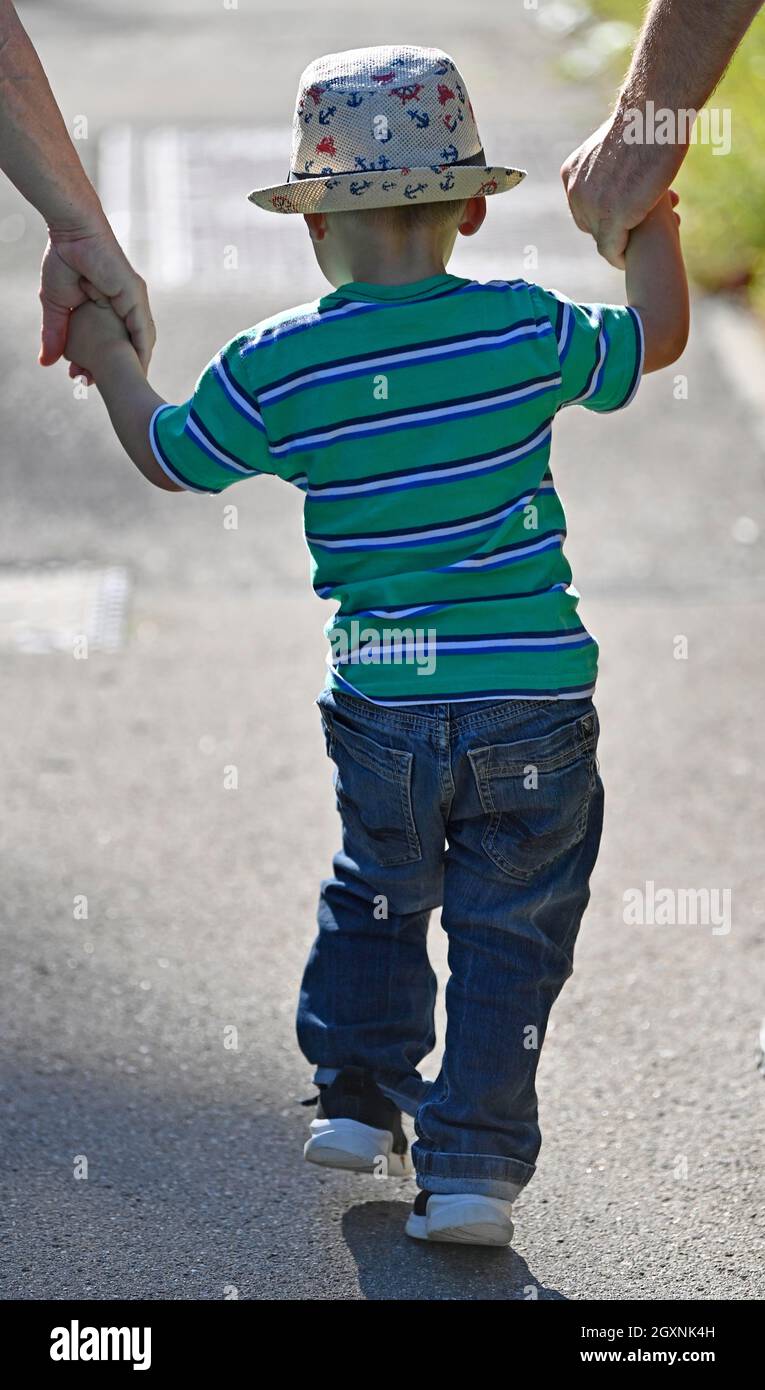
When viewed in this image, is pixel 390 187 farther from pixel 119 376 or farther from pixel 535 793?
pixel 535 793

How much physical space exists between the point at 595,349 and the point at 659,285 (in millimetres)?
242

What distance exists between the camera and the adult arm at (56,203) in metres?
2.79

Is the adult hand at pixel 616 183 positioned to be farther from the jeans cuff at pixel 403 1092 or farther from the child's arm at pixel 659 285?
the jeans cuff at pixel 403 1092

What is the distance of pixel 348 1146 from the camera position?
2.70 m

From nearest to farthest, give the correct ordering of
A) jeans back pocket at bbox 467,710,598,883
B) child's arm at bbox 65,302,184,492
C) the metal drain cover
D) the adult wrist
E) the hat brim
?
1. the hat brim
2. jeans back pocket at bbox 467,710,598,883
3. child's arm at bbox 65,302,184,492
4. the adult wrist
5. the metal drain cover

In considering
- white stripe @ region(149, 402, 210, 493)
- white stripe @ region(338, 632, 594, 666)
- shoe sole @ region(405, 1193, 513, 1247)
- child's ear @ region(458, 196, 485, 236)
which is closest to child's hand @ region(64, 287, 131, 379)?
white stripe @ region(149, 402, 210, 493)

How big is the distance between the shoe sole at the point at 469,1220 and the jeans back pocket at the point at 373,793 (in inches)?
19.8

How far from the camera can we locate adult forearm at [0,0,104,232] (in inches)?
112

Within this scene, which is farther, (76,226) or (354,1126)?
(76,226)

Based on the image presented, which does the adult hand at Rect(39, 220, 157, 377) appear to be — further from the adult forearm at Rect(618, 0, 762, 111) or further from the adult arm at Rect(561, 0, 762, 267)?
the adult forearm at Rect(618, 0, 762, 111)

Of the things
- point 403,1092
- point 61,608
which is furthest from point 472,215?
point 61,608

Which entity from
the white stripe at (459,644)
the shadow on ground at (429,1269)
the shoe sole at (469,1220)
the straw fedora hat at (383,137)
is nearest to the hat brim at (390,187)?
the straw fedora hat at (383,137)

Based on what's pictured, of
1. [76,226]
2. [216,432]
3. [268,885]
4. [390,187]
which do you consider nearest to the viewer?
[390,187]
